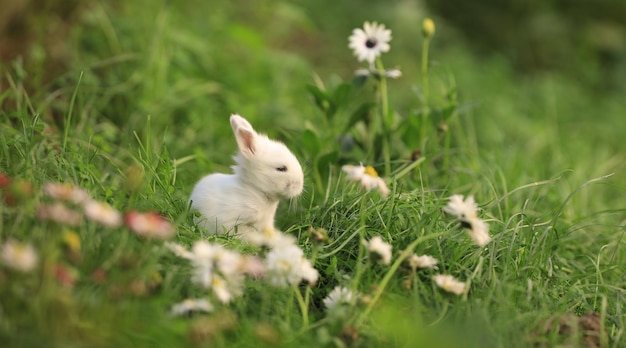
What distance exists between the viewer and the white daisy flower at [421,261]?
227 centimetres

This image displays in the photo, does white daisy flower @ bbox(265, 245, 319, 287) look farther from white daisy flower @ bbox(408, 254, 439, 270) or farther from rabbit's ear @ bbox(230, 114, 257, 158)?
rabbit's ear @ bbox(230, 114, 257, 158)

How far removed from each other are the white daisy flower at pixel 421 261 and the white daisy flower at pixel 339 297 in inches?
7.8

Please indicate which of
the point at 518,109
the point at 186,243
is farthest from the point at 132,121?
the point at 518,109

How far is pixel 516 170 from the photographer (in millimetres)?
3822

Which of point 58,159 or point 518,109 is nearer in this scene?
point 58,159

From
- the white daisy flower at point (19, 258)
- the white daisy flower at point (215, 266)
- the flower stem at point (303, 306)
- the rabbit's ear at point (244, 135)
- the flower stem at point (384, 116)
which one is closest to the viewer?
the white daisy flower at point (19, 258)

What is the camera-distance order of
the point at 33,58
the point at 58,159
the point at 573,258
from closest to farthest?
the point at 58,159
the point at 573,258
the point at 33,58

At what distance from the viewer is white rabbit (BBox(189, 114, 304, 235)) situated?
2723 mm

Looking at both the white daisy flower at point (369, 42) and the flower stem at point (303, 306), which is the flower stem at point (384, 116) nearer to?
the white daisy flower at point (369, 42)

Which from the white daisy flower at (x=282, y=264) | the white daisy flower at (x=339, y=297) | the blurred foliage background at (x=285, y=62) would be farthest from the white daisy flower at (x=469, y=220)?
the blurred foliage background at (x=285, y=62)

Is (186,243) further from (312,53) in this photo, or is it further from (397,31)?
(397,31)

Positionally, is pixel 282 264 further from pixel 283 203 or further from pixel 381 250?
pixel 283 203

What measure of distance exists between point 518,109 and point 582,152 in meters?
1.39

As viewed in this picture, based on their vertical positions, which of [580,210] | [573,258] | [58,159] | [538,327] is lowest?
[58,159]
